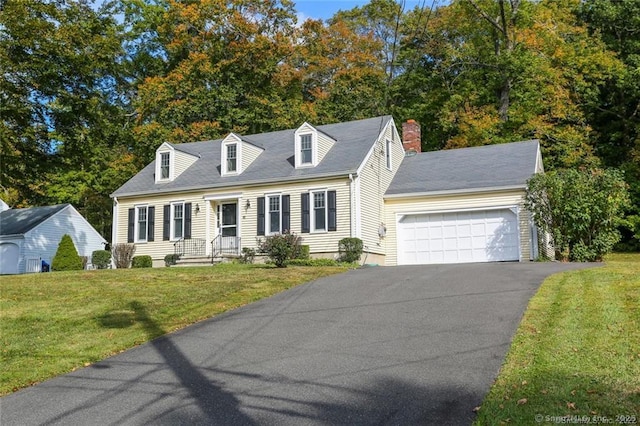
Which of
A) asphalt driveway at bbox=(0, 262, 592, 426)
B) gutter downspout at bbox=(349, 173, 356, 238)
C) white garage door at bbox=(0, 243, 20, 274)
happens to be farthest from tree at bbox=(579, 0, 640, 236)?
white garage door at bbox=(0, 243, 20, 274)

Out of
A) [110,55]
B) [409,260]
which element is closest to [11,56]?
[110,55]

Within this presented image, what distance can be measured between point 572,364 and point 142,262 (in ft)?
66.3

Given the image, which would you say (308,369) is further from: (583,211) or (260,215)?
(260,215)

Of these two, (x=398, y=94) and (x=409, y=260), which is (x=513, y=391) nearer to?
(x=409, y=260)

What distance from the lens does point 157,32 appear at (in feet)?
128

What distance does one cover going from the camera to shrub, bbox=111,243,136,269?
24562 mm

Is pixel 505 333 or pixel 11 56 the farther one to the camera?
pixel 11 56

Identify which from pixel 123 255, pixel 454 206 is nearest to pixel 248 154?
pixel 123 255

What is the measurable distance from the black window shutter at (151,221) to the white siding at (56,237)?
30.7 feet

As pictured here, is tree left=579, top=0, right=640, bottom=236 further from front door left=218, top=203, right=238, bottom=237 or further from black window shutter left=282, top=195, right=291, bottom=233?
front door left=218, top=203, right=238, bottom=237

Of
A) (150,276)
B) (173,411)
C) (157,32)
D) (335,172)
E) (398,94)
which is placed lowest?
(173,411)

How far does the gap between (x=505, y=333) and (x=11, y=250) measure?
2914 centimetres

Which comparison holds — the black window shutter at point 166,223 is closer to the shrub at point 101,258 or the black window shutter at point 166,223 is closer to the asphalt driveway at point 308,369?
the shrub at point 101,258

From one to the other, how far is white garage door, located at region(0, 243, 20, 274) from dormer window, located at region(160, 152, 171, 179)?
10.2 meters
